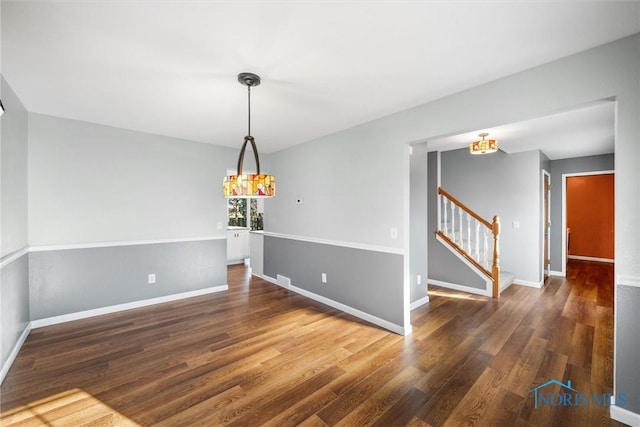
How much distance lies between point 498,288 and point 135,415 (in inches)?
183

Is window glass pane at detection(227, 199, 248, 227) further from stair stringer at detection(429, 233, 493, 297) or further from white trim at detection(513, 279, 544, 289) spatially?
white trim at detection(513, 279, 544, 289)

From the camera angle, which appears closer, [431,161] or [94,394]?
[94,394]

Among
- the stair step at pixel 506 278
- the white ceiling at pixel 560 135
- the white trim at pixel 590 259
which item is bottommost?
the white trim at pixel 590 259

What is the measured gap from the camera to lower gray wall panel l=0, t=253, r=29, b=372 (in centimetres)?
223

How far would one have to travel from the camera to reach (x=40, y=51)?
186 centimetres

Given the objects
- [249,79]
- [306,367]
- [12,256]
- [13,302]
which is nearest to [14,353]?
[13,302]

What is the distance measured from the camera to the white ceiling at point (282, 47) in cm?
148

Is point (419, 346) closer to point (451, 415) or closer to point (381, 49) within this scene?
point (451, 415)

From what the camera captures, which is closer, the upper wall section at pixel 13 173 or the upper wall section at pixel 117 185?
the upper wall section at pixel 13 173

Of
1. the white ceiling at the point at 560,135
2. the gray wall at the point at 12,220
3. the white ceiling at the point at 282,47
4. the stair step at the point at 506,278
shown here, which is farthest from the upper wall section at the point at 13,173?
the stair step at the point at 506,278

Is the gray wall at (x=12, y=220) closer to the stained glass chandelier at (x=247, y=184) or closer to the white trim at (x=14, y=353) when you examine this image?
the white trim at (x=14, y=353)

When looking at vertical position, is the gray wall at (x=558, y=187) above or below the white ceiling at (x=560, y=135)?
below

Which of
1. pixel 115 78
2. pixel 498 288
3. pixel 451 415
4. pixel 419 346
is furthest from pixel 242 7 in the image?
pixel 498 288

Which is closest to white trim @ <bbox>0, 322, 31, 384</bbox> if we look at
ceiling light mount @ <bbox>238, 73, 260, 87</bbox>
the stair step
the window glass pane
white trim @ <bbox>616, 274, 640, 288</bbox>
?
ceiling light mount @ <bbox>238, 73, 260, 87</bbox>
